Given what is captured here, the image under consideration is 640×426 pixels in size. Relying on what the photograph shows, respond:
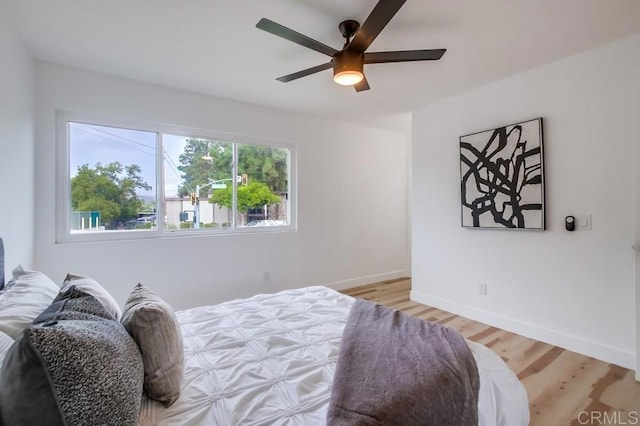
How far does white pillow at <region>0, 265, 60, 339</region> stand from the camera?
103 centimetres

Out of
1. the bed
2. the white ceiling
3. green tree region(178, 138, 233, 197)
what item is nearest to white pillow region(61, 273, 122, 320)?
the bed

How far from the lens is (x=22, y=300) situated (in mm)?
1238

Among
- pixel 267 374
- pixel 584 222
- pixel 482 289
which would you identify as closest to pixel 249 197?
pixel 267 374

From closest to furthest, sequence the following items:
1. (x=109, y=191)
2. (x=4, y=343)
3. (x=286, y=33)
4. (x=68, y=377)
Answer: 1. (x=68, y=377)
2. (x=4, y=343)
3. (x=286, y=33)
4. (x=109, y=191)

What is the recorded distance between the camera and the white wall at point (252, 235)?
A: 2680mm

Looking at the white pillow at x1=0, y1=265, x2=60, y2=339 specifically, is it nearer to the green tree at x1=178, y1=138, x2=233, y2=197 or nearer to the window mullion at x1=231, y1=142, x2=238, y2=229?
the green tree at x1=178, y1=138, x2=233, y2=197

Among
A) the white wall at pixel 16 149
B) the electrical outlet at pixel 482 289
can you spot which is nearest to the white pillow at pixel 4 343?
the white wall at pixel 16 149

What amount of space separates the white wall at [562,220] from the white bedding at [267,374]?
1754mm

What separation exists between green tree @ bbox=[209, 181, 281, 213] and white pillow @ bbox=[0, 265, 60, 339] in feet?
6.69

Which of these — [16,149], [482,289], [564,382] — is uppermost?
[16,149]

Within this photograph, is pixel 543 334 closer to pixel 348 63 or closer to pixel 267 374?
pixel 267 374

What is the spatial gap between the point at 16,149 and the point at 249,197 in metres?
2.09

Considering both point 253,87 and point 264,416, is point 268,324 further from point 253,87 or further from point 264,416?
point 253,87

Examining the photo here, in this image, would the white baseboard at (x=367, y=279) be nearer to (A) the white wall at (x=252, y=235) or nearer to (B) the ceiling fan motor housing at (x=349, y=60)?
(A) the white wall at (x=252, y=235)
